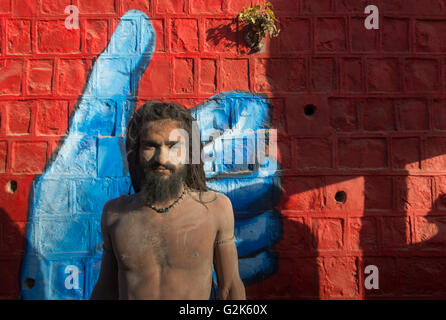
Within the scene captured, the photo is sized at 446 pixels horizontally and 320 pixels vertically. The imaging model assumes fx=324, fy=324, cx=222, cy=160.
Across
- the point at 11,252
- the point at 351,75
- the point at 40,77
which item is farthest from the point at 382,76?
the point at 11,252

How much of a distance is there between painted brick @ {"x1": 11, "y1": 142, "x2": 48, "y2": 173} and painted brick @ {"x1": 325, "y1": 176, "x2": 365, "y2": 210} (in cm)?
253

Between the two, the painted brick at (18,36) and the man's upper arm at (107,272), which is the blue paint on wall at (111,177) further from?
the man's upper arm at (107,272)

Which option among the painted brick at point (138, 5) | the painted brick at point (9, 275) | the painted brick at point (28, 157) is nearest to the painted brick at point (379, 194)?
the painted brick at point (138, 5)

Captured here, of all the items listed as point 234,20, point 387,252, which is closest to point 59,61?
point 234,20

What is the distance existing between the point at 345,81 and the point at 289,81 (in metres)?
0.51

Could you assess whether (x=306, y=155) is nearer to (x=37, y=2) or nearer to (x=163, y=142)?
(x=163, y=142)

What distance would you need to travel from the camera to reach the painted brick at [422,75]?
9.77ft

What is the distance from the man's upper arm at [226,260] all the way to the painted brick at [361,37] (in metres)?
2.23

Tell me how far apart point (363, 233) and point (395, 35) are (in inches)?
72.6

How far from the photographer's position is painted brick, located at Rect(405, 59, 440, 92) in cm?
298

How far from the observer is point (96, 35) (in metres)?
2.94

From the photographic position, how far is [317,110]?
2.95 metres

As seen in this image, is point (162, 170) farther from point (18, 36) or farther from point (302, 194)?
point (18, 36)

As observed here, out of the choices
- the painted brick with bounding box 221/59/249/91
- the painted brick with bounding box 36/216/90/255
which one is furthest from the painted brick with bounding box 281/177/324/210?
the painted brick with bounding box 36/216/90/255
